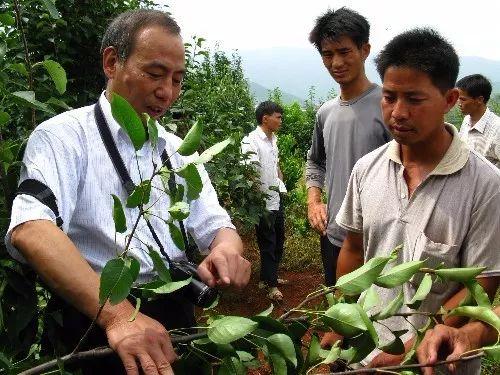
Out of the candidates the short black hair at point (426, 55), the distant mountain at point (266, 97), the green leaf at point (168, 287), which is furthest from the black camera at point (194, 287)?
the distant mountain at point (266, 97)

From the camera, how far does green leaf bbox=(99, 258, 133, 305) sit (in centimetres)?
72

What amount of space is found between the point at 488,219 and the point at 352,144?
100 centimetres

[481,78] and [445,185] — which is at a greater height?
[481,78]

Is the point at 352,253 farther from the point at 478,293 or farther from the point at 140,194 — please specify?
the point at 140,194

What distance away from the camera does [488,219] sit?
132 cm

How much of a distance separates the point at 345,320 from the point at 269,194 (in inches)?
140

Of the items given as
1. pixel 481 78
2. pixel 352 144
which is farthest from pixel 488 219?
pixel 481 78

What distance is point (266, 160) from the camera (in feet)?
15.3

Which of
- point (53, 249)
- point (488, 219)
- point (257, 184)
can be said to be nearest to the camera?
point (53, 249)

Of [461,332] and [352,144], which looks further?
[352,144]

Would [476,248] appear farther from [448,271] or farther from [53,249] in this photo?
[53,249]

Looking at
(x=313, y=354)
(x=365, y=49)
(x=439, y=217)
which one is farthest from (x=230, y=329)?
(x=365, y=49)

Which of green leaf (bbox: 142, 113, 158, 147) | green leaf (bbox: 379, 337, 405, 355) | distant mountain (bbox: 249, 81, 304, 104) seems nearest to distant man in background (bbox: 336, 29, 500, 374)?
green leaf (bbox: 379, 337, 405, 355)

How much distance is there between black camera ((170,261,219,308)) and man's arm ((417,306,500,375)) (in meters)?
0.47
